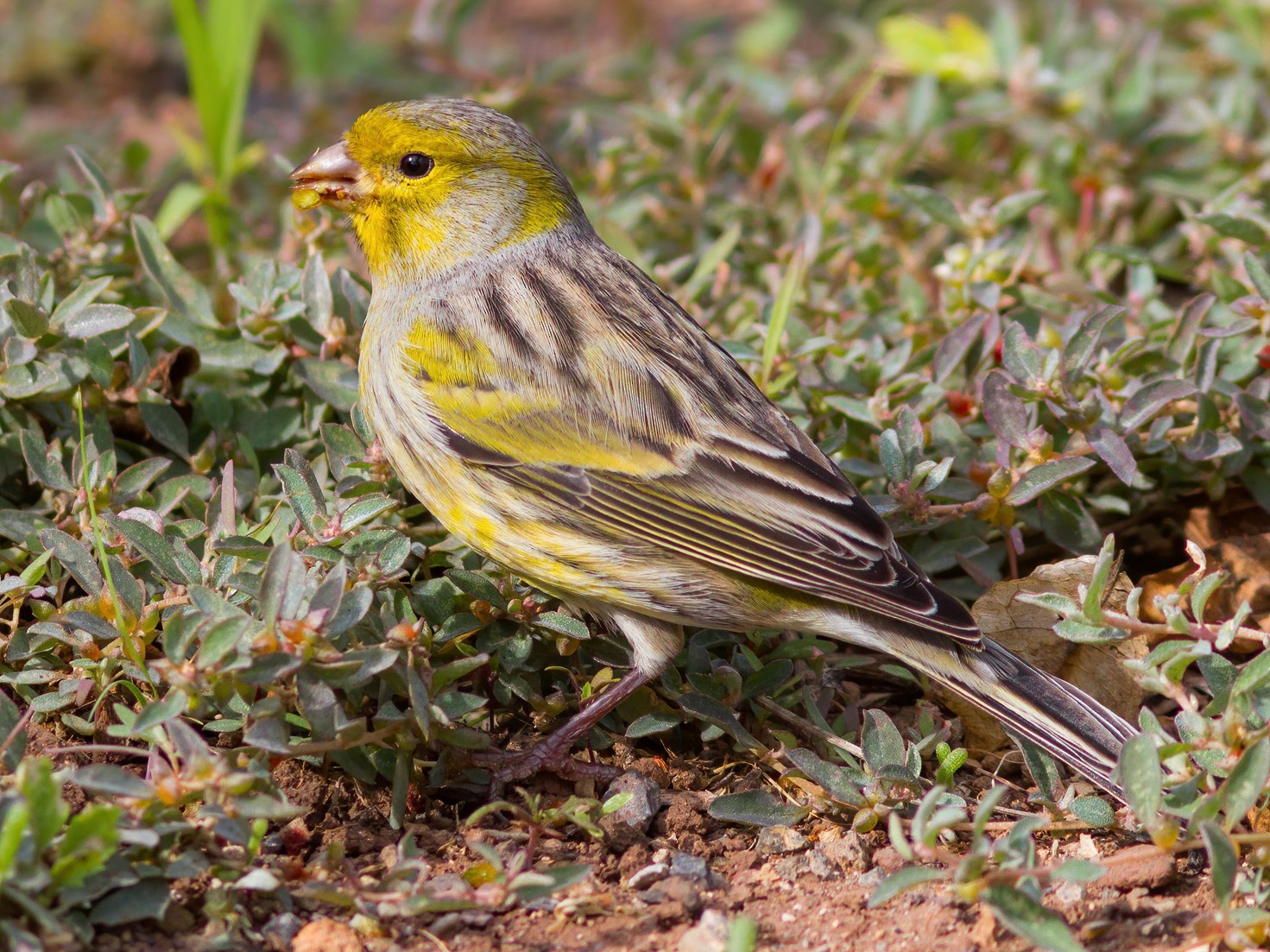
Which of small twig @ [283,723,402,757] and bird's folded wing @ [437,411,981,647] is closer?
small twig @ [283,723,402,757]

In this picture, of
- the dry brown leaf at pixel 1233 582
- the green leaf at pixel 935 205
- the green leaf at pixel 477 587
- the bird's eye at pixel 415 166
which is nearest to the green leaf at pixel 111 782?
the green leaf at pixel 477 587

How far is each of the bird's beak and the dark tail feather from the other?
206 centimetres

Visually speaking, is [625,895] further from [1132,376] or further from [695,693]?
[1132,376]

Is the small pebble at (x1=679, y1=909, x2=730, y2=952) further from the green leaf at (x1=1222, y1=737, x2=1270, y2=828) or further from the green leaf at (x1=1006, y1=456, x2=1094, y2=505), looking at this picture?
the green leaf at (x1=1006, y1=456, x2=1094, y2=505)

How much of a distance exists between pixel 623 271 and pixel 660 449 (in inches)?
30.6

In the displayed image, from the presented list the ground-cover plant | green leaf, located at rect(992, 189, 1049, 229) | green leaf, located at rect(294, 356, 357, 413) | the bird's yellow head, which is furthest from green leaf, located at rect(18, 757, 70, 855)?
green leaf, located at rect(992, 189, 1049, 229)

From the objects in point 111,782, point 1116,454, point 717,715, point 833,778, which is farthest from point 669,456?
point 111,782

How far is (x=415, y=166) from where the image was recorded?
4.21 metres

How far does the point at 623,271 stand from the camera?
169 inches

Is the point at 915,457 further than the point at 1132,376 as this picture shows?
No

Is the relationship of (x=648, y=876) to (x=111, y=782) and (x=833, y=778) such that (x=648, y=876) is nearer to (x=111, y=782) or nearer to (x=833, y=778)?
(x=833, y=778)

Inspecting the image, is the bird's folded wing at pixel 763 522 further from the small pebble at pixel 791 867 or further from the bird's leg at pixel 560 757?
the small pebble at pixel 791 867

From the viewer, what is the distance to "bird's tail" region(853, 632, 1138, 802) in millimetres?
3395

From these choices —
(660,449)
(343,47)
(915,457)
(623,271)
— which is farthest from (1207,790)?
(343,47)
